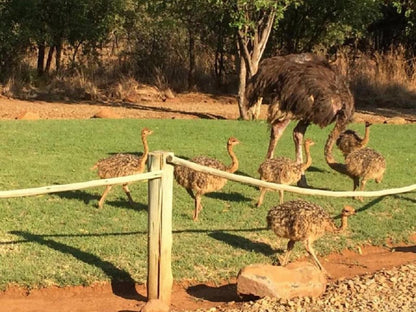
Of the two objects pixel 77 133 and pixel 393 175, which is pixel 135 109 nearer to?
pixel 77 133

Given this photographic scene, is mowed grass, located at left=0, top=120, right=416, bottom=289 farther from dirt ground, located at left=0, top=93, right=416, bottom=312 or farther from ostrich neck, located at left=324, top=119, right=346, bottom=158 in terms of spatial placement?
ostrich neck, located at left=324, top=119, right=346, bottom=158

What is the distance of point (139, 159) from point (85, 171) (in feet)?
7.91

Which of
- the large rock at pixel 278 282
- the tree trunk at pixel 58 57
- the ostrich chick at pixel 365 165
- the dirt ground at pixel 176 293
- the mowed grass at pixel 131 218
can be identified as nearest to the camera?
the large rock at pixel 278 282

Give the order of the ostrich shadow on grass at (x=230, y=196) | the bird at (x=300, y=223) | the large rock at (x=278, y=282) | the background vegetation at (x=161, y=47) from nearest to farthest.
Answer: the large rock at (x=278, y=282)
the bird at (x=300, y=223)
the ostrich shadow on grass at (x=230, y=196)
the background vegetation at (x=161, y=47)

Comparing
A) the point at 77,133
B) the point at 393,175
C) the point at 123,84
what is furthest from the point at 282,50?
the point at 393,175

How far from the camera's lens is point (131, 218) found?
28.4 ft

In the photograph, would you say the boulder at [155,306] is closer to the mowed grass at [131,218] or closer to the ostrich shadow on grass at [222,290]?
the ostrich shadow on grass at [222,290]

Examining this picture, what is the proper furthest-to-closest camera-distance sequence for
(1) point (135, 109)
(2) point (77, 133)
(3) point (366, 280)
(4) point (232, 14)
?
1. (1) point (135, 109)
2. (4) point (232, 14)
3. (2) point (77, 133)
4. (3) point (366, 280)

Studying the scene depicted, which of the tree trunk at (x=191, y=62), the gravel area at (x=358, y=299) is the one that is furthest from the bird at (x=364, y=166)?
the tree trunk at (x=191, y=62)

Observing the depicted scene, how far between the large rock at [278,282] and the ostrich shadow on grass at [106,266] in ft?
3.39

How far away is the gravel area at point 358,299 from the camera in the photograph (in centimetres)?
596

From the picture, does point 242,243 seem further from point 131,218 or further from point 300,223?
point 131,218

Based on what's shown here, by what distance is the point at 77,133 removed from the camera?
15008 mm

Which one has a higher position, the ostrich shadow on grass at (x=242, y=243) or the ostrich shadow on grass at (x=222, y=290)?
the ostrich shadow on grass at (x=242, y=243)
